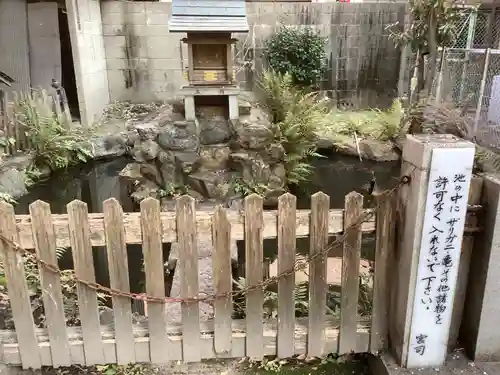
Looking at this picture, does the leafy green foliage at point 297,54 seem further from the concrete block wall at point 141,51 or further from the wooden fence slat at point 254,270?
the wooden fence slat at point 254,270

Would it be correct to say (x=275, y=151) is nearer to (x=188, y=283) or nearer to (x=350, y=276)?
(x=350, y=276)

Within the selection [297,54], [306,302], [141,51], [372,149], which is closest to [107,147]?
[141,51]

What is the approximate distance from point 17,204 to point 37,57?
→ 559cm

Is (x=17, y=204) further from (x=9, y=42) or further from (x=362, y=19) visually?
(x=362, y=19)

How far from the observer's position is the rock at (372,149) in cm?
1078

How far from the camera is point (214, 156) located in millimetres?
8203

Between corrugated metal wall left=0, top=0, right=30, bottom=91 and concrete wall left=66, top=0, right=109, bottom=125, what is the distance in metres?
1.52

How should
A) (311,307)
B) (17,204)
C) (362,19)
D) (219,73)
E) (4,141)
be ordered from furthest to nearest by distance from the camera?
(362,19)
(4,141)
(219,73)
(17,204)
(311,307)

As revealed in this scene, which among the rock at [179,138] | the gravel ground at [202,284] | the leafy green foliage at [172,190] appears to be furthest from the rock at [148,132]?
the gravel ground at [202,284]

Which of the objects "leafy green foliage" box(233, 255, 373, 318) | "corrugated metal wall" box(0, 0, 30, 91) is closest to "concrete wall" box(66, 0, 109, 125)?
"corrugated metal wall" box(0, 0, 30, 91)

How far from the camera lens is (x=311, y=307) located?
2.65m

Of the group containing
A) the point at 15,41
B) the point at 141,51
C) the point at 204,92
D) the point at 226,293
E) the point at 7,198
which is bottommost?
the point at 7,198

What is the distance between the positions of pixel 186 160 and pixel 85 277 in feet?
18.3

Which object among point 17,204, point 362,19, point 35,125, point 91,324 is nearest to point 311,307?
point 91,324
